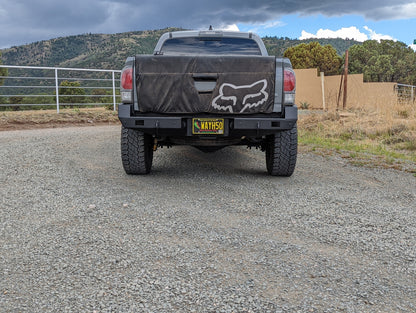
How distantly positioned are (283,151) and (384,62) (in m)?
43.6

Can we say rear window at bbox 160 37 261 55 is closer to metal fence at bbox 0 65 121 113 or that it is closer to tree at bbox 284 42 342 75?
metal fence at bbox 0 65 121 113

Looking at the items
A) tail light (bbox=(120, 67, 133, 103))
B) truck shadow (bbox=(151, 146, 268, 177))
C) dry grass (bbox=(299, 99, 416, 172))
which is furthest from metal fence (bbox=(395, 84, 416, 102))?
tail light (bbox=(120, 67, 133, 103))

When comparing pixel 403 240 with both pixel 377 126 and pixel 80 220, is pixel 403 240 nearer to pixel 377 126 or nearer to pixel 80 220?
pixel 80 220

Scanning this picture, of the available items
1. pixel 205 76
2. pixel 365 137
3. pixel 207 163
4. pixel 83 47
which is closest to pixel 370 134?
pixel 365 137

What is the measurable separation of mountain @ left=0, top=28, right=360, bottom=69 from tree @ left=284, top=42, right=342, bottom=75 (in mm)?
35411

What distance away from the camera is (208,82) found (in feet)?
14.0

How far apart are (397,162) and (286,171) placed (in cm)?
282

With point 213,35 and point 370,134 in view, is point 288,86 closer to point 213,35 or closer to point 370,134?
point 213,35

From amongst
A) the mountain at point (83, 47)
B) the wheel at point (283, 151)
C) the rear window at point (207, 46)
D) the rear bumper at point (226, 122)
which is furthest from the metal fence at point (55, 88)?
the mountain at point (83, 47)

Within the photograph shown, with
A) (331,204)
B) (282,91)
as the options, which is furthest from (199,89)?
(331,204)

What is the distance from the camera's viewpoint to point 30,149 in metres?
6.85

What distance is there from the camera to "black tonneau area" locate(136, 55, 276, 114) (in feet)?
13.9

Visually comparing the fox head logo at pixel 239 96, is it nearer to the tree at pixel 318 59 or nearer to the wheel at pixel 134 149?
the wheel at pixel 134 149

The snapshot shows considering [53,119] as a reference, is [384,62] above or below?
above
